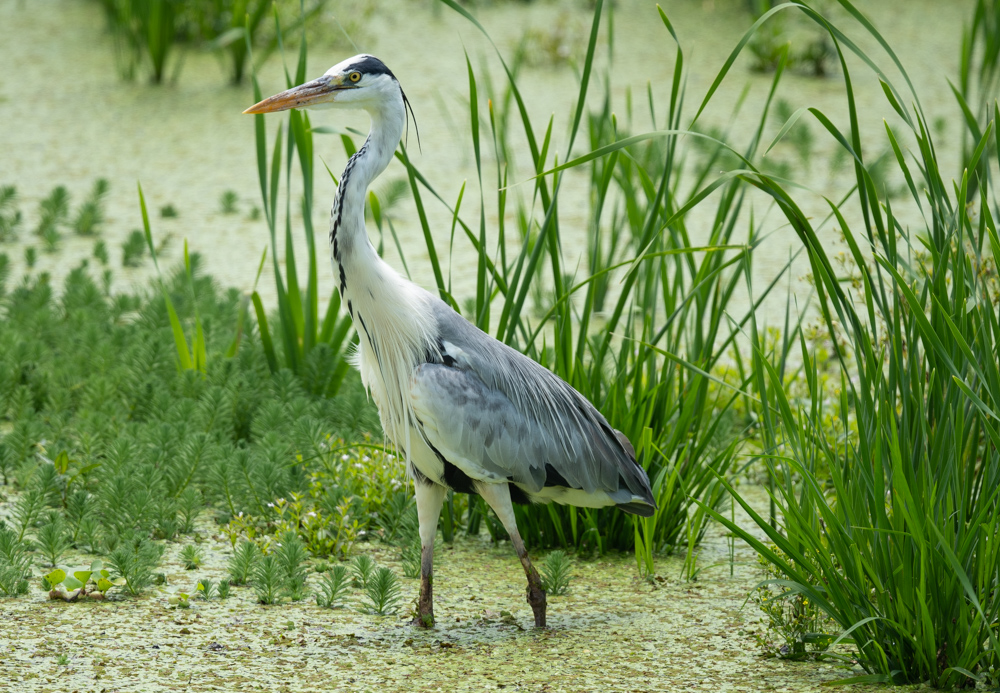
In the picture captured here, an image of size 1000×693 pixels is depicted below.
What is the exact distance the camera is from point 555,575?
11.5 ft

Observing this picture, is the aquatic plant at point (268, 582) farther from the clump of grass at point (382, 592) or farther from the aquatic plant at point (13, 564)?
the aquatic plant at point (13, 564)

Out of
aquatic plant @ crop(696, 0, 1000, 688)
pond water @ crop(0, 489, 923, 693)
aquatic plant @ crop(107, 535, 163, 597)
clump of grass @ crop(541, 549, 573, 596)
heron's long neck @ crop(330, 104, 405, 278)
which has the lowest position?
pond water @ crop(0, 489, 923, 693)

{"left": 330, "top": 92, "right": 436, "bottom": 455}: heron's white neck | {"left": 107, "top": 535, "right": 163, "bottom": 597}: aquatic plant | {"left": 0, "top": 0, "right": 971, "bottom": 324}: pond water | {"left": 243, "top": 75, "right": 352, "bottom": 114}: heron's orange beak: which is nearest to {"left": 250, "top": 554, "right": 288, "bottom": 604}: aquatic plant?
{"left": 107, "top": 535, "right": 163, "bottom": 597}: aquatic plant

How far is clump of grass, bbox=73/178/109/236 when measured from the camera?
7234 mm

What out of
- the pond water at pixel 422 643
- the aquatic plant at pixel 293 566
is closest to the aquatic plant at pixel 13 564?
the pond water at pixel 422 643

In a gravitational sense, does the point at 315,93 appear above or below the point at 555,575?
above

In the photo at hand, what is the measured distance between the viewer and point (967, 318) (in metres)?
2.67

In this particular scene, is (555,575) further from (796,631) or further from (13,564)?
(13,564)

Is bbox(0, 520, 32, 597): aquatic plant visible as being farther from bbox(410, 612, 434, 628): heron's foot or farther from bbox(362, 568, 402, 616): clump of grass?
bbox(410, 612, 434, 628): heron's foot

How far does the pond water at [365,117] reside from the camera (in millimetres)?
7422

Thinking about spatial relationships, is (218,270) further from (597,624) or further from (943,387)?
(943,387)

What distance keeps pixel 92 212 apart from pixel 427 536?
197 inches

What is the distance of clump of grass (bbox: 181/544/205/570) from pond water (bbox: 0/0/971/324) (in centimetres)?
312

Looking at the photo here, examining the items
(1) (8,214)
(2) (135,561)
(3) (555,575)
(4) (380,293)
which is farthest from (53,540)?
(1) (8,214)
